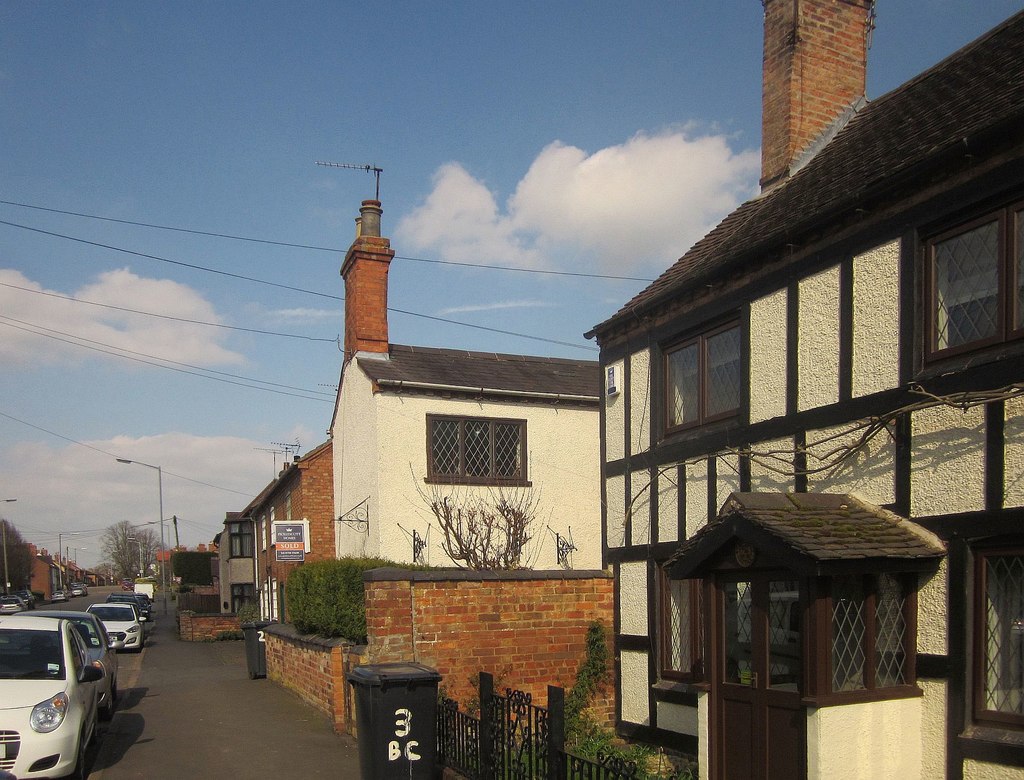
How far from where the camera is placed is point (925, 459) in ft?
23.3

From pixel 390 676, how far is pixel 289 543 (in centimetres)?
1359

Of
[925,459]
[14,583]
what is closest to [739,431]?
[925,459]

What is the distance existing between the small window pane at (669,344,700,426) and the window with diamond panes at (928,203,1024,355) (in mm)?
3134

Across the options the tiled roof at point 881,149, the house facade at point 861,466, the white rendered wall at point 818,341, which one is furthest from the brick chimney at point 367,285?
the white rendered wall at point 818,341

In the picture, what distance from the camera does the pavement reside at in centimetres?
1002

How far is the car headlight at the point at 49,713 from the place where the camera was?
8.52m

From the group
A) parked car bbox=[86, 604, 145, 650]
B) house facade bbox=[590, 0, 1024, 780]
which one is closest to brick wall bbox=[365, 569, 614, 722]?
house facade bbox=[590, 0, 1024, 780]

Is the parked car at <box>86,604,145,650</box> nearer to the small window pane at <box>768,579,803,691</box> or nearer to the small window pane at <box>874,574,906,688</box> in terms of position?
the small window pane at <box>768,579,803,691</box>

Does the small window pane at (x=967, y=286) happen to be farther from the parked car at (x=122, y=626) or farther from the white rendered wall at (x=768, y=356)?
the parked car at (x=122, y=626)

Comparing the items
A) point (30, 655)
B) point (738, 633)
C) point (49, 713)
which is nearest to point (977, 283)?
point (738, 633)

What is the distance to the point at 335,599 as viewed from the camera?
42.4 ft

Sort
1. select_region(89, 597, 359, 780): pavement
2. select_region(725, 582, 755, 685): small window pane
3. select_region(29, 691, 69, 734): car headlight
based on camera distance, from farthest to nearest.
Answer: select_region(89, 597, 359, 780): pavement → select_region(29, 691, 69, 734): car headlight → select_region(725, 582, 755, 685): small window pane

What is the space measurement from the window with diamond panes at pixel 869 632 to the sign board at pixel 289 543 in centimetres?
1573

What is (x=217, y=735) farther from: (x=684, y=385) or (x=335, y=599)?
(x=684, y=385)
